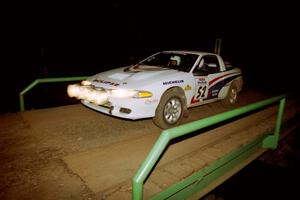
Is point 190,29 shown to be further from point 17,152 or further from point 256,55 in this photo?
point 17,152

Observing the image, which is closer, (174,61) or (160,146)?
(160,146)

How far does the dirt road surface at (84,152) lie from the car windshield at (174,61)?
132 cm

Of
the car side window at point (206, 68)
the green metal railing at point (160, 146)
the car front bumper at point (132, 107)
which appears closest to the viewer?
the green metal railing at point (160, 146)

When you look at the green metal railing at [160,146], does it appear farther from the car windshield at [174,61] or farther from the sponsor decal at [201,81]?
the car windshield at [174,61]

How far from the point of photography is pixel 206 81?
622cm

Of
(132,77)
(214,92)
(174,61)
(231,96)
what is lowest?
(231,96)

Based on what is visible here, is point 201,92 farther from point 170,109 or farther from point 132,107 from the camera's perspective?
point 132,107

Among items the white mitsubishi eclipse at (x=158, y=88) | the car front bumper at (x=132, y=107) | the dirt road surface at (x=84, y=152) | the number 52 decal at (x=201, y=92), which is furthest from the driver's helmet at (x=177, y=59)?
the car front bumper at (x=132, y=107)

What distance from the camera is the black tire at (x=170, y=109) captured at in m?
5.25

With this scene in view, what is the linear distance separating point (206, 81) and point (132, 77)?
1900mm

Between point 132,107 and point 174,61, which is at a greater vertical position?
point 174,61

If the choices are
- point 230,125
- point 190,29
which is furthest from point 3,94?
point 190,29

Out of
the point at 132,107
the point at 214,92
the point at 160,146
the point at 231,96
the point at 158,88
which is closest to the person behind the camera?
the point at 160,146

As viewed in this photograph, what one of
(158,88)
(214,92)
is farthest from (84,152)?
(214,92)
